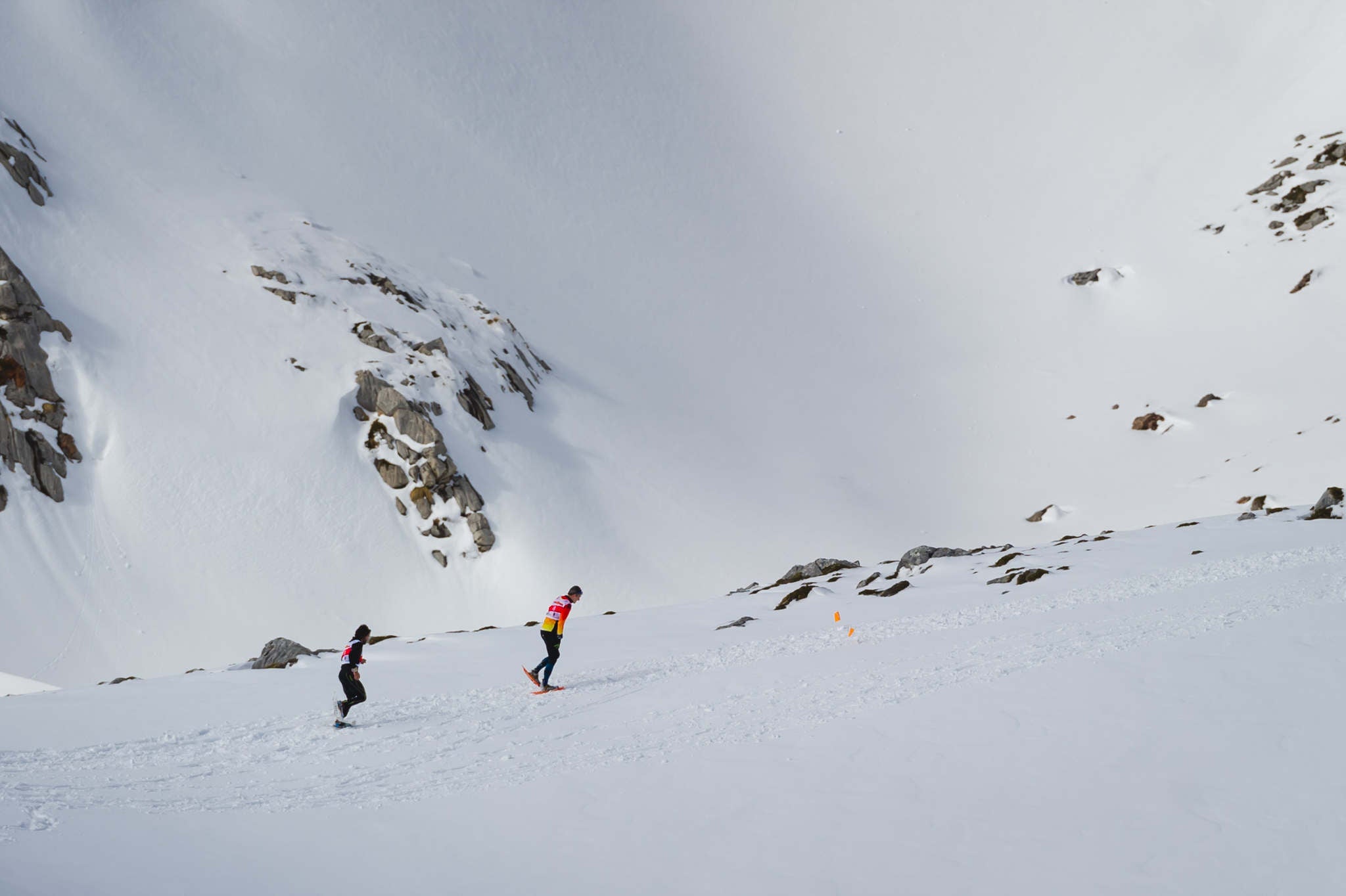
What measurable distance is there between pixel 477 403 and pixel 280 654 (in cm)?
2101

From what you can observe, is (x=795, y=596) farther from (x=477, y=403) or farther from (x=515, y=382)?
(x=515, y=382)

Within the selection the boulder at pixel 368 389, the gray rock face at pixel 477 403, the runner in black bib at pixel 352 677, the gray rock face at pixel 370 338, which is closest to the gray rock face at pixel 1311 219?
the gray rock face at pixel 477 403

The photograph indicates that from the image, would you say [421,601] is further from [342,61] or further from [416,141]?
[342,61]

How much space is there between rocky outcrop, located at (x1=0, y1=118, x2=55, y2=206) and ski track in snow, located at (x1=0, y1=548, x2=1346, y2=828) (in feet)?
112

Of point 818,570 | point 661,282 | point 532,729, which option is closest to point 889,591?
point 818,570

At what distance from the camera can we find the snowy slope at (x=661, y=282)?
29578 millimetres

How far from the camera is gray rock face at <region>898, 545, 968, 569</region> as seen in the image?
22.6 meters

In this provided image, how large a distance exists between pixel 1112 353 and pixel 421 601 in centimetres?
4666

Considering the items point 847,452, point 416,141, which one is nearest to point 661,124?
point 416,141

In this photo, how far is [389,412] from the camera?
109 ft

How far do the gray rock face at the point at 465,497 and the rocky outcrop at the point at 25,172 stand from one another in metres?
21.7

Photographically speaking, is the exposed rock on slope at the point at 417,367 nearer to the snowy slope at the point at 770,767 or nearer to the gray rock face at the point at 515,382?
the gray rock face at the point at 515,382

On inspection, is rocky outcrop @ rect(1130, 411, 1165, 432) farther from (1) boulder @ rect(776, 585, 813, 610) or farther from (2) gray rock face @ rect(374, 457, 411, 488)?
(2) gray rock face @ rect(374, 457, 411, 488)

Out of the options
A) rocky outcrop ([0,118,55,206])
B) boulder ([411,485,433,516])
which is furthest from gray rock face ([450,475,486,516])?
rocky outcrop ([0,118,55,206])
